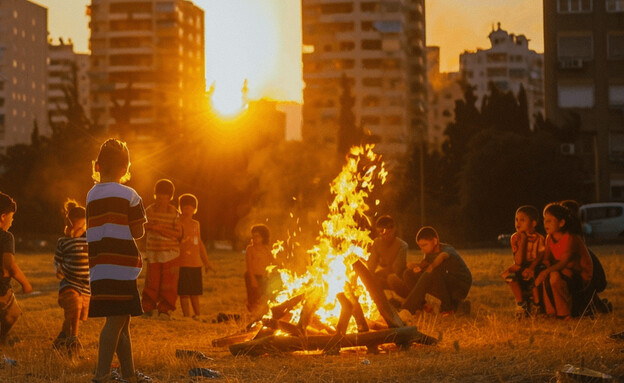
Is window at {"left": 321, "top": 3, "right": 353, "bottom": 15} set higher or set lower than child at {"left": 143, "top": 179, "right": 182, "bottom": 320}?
higher

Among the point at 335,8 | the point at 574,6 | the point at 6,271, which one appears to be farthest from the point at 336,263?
the point at 335,8

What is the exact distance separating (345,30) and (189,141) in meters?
77.0

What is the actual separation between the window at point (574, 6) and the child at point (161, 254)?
179 feet

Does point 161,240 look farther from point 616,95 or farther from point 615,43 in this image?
point 615,43

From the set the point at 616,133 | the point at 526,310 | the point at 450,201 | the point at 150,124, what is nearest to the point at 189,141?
the point at 450,201

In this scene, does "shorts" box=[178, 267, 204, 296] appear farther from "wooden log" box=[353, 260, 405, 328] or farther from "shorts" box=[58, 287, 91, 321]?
"wooden log" box=[353, 260, 405, 328]

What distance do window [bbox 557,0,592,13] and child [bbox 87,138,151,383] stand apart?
2328 inches

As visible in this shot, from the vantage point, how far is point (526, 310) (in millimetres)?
11000

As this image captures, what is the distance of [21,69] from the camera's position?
141500mm

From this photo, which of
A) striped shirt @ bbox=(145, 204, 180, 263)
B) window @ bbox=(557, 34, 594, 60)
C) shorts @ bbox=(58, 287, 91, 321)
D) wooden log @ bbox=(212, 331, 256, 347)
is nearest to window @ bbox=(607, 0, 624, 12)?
window @ bbox=(557, 34, 594, 60)

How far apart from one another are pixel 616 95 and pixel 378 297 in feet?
188

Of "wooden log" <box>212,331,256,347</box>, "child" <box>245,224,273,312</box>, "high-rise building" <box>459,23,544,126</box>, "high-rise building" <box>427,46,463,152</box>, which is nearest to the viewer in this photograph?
"wooden log" <box>212,331,256,347</box>

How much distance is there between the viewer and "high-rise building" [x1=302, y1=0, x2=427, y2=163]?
117 metres

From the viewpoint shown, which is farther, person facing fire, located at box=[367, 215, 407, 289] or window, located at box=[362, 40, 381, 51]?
window, located at box=[362, 40, 381, 51]
